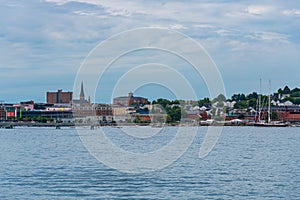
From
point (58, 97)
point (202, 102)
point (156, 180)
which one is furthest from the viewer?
point (58, 97)

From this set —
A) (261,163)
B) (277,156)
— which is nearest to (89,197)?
(261,163)

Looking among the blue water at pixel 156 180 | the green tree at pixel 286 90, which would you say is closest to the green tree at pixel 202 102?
the green tree at pixel 286 90

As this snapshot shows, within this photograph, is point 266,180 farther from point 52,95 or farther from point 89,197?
point 52,95

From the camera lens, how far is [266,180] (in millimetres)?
24250

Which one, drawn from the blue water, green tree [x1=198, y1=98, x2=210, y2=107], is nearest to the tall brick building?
green tree [x1=198, y1=98, x2=210, y2=107]

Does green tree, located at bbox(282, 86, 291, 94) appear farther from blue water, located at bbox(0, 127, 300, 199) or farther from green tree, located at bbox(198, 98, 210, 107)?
blue water, located at bbox(0, 127, 300, 199)

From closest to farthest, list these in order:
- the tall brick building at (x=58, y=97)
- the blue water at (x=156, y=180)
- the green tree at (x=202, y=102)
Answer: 1. the blue water at (x=156, y=180)
2. the green tree at (x=202, y=102)
3. the tall brick building at (x=58, y=97)

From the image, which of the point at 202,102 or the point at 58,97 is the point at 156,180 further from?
the point at 58,97

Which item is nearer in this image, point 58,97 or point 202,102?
point 202,102

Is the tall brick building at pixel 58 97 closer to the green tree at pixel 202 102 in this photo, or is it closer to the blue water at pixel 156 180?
the green tree at pixel 202 102

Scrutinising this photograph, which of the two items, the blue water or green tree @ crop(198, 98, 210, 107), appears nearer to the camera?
the blue water

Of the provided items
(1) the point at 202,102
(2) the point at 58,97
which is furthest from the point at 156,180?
(2) the point at 58,97

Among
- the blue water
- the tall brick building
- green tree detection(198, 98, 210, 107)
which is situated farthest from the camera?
the tall brick building

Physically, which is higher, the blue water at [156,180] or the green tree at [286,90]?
the green tree at [286,90]
